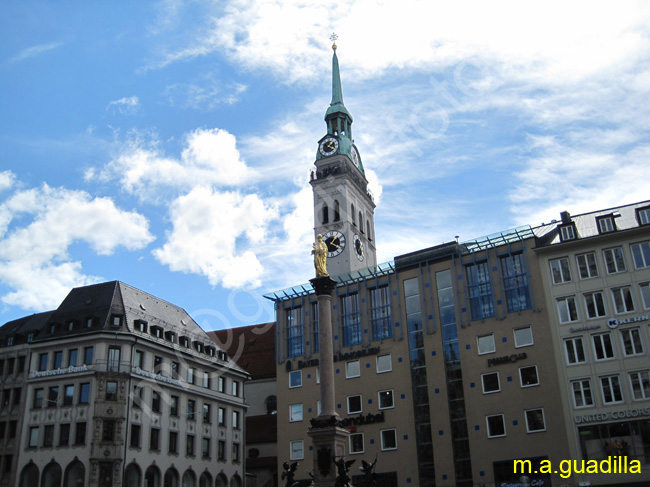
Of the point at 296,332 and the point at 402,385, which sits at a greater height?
the point at 296,332

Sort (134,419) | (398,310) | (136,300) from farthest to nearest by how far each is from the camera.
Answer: (136,300) → (398,310) → (134,419)

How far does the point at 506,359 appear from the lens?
50.2 m

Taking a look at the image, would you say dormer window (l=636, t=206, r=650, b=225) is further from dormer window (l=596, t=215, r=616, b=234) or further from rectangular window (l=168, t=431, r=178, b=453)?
rectangular window (l=168, t=431, r=178, b=453)

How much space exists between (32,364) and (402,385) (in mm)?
30445

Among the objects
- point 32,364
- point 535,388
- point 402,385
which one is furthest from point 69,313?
point 535,388

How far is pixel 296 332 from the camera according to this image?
6184 centimetres

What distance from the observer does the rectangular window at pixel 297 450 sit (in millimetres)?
57438

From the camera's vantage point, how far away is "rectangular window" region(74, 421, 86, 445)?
50.3 meters

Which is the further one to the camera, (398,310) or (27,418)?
(398,310)

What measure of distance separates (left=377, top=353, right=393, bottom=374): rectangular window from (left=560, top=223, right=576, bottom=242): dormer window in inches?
662

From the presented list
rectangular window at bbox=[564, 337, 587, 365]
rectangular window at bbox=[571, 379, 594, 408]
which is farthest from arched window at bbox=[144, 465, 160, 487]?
rectangular window at bbox=[564, 337, 587, 365]

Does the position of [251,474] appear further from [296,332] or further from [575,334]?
[575,334]

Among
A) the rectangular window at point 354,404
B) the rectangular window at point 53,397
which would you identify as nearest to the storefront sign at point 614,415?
the rectangular window at point 354,404

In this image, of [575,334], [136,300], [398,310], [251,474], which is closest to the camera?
[575,334]
